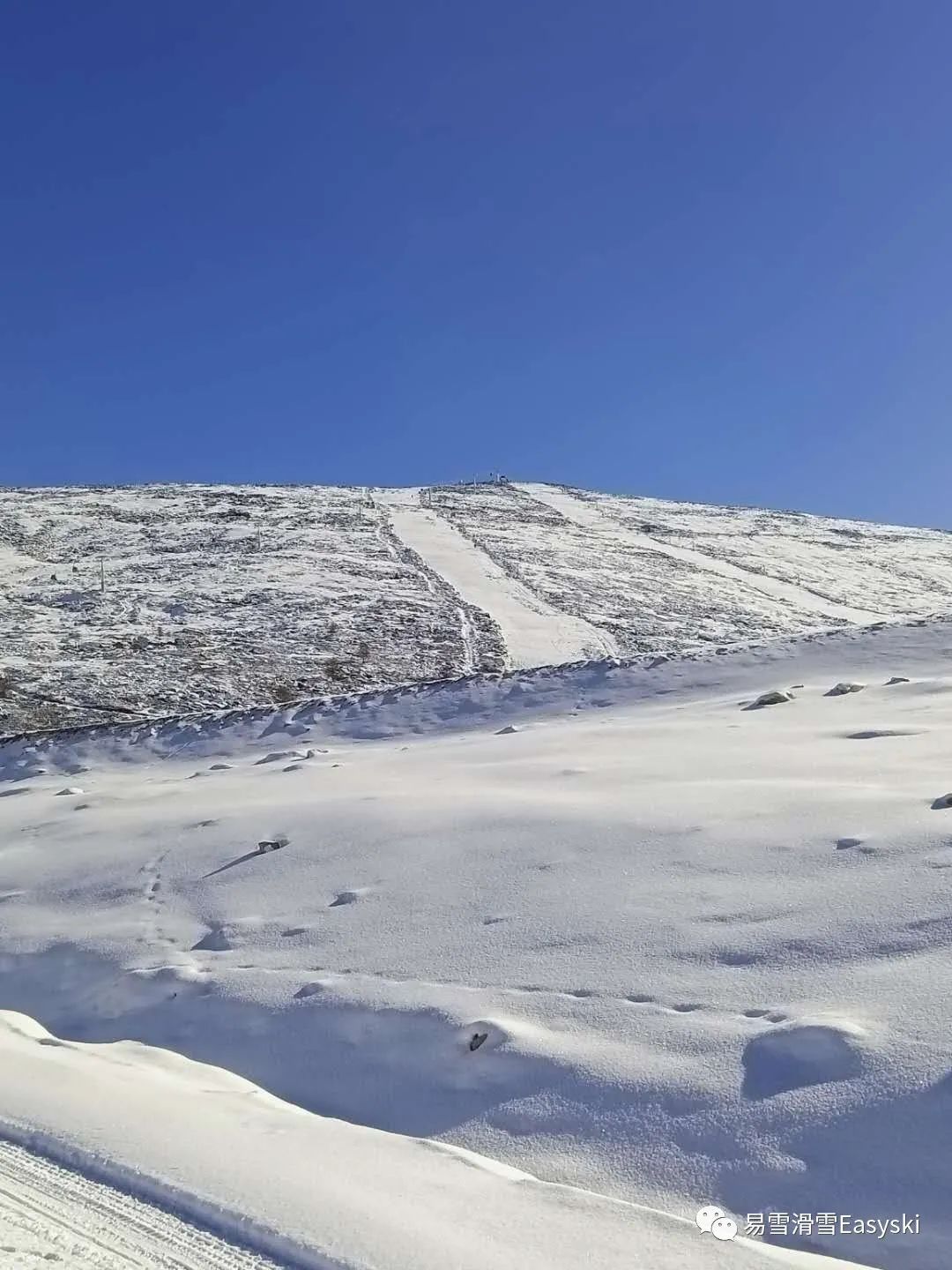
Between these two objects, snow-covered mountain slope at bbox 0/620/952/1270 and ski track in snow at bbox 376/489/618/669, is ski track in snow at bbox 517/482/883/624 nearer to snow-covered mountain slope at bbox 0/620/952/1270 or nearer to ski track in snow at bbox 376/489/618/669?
ski track in snow at bbox 376/489/618/669

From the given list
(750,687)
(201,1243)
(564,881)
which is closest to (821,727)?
(750,687)

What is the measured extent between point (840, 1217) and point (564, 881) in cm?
228

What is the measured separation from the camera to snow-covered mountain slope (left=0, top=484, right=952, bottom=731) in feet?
46.0

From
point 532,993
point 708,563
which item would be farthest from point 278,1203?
point 708,563

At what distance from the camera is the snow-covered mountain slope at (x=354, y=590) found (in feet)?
46.0

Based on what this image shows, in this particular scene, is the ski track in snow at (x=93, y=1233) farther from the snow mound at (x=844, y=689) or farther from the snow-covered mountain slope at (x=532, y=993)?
the snow mound at (x=844, y=689)

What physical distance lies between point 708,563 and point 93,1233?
A: 2673 cm

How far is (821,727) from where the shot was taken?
758 cm

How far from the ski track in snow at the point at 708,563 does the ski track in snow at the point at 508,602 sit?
6174mm

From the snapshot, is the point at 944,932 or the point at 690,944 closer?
the point at 944,932

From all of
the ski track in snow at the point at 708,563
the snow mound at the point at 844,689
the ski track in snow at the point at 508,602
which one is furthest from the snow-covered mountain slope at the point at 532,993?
the ski track in snow at the point at 708,563

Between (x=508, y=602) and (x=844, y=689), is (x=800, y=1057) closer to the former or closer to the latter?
(x=844, y=689)

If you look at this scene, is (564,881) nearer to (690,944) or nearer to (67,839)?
(690,944)

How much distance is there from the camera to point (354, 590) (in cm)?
1995
